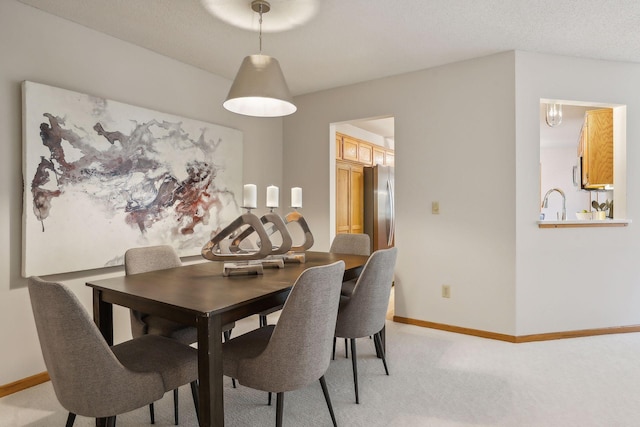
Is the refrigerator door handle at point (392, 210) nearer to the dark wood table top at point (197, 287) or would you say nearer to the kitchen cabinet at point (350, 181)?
the kitchen cabinet at point (350, 181)

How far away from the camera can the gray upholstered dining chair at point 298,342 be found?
1.46m

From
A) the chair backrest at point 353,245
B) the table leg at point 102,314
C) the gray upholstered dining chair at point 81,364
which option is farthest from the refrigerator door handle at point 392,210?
the gray upholstered dining chair at point 81,364

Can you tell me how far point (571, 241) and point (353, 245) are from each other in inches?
73.8

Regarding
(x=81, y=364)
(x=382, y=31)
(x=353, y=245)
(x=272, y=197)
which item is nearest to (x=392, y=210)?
(x=353, y=245)

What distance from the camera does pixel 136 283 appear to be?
183 cm

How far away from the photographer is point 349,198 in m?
4.97

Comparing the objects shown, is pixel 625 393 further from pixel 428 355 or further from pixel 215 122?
pixel 215 122

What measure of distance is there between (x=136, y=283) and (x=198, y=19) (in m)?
1.80

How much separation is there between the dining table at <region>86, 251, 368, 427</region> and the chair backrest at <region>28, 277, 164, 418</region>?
0.84 feet

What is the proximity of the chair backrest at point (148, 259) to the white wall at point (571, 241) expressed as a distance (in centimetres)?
271

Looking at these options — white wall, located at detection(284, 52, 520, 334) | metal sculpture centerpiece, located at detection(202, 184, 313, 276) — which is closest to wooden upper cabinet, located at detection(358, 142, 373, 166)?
white wall, located at detection(284, 52, 520, 334)

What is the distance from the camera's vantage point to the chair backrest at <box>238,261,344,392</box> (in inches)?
57.5

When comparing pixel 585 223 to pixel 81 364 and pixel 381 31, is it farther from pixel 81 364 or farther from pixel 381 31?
pixel 81 364

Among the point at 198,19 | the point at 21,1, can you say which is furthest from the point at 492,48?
the point at 21,1
